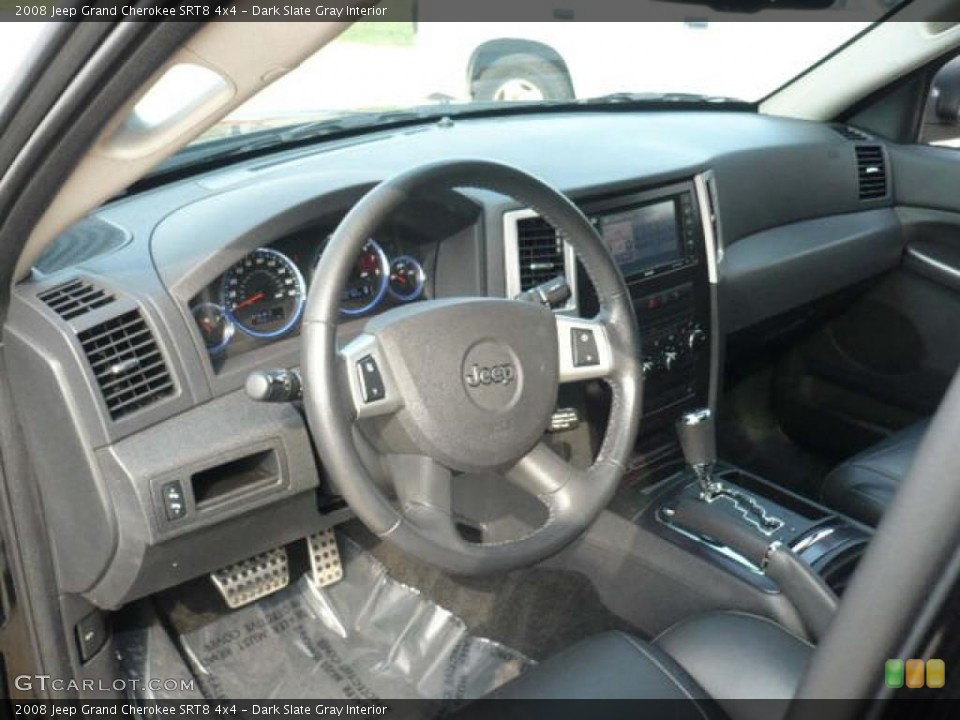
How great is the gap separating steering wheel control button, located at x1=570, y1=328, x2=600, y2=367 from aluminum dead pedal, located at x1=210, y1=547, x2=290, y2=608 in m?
0.86

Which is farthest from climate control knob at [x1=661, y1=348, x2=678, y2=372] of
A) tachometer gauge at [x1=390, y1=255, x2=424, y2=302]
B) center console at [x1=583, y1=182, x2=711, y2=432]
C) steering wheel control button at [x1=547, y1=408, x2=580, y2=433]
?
tachometer gauge at [x1=390, y1=255, x2=424, y2=302]

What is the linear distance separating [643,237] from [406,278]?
65cm

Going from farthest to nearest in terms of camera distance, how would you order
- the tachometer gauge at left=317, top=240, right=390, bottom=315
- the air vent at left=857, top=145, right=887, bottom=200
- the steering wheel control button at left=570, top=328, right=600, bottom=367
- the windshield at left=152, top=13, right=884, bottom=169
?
the air vent at left=857, top=145, right=887, bottom=200 → the windshield at left=152, top=13, right=884, bottom=169 → the tachometer gauge at left=317, top=240, right=390, bottom=315 → the steering wheel control button at left=570, top=328, right=600, bottom=367

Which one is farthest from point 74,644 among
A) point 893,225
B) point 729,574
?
point 893,225

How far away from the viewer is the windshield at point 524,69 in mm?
2291

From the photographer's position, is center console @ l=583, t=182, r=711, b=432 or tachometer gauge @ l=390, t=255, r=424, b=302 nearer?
tachometer gauge @ l=390, t=255, r=424, b=302

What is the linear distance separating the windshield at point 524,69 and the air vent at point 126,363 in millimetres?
486

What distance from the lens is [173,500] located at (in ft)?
5.45

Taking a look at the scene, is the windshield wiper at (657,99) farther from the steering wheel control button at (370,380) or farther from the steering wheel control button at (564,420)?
the steering wheel control button at (370,380)

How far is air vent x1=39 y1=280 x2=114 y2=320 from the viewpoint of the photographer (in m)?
1.60

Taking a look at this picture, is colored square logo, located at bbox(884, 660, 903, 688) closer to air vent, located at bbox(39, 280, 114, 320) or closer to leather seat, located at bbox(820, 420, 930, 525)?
air vent, located at bbox(39, 280, 114, 320)

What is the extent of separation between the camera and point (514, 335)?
1.62m

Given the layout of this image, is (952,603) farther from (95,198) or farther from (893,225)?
(893,225)

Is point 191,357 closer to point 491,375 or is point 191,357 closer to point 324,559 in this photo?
point 491,375
